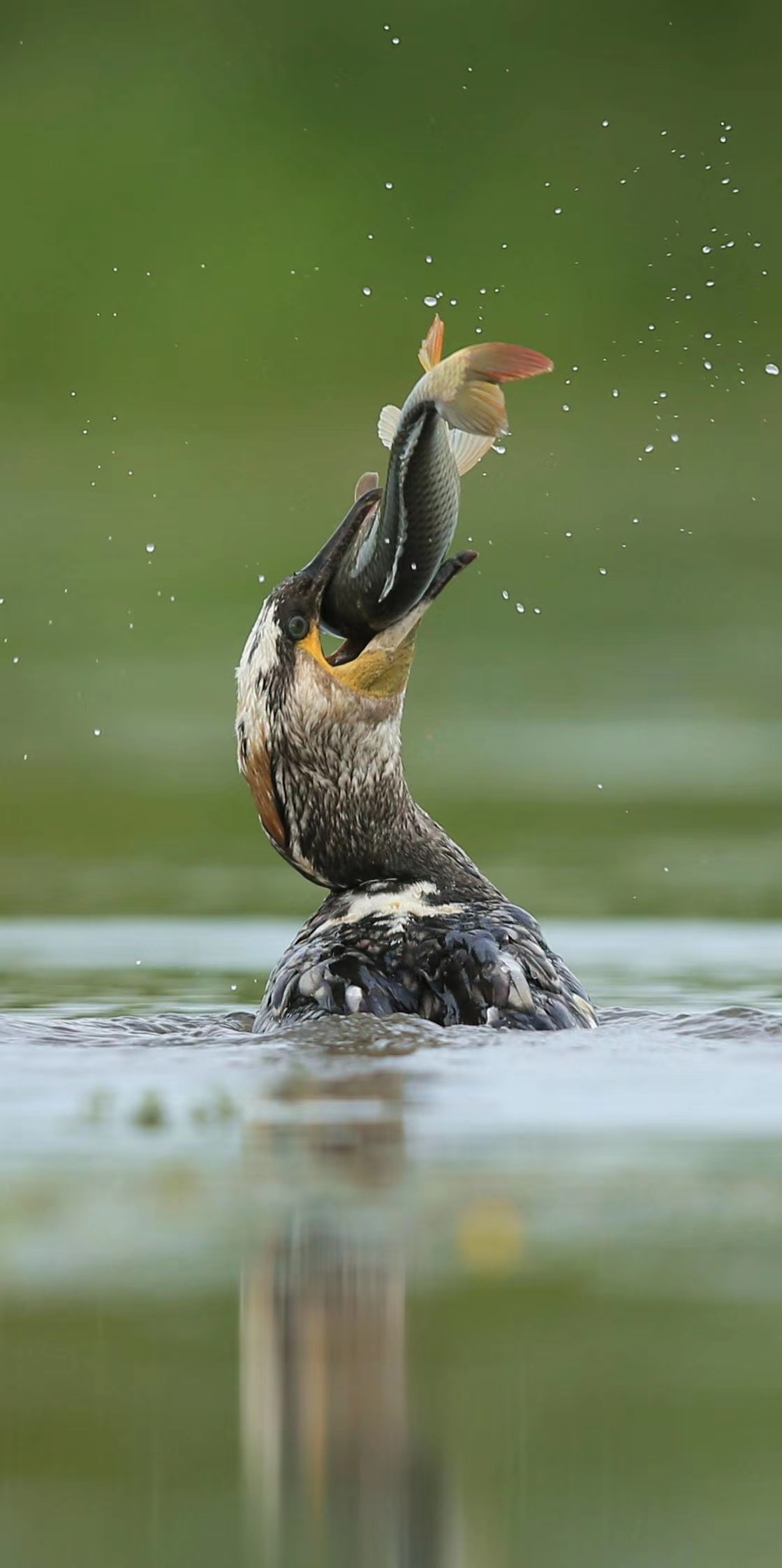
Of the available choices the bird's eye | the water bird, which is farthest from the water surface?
the bird's eye

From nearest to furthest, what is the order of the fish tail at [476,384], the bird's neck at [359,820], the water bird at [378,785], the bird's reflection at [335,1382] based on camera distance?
the bird's reflection at [335,1382]
the fish tail at [476,384]
the water bird at [378,785]
the bird's neck at [359,820]

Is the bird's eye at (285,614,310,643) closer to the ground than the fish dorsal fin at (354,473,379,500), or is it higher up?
closer to the ground

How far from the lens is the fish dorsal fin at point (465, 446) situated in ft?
18.6

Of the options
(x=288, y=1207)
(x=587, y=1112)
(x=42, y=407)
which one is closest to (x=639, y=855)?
(x=587, y=1112)

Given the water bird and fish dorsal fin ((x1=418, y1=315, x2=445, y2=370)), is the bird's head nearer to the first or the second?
the water bird

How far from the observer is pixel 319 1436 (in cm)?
265

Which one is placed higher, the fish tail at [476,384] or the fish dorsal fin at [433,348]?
the fish dorsal fin at [433,348]

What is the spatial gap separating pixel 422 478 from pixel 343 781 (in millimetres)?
774

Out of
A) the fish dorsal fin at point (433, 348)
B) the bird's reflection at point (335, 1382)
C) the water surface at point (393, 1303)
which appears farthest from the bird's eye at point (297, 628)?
the bird's reflection at point (335, 1382)

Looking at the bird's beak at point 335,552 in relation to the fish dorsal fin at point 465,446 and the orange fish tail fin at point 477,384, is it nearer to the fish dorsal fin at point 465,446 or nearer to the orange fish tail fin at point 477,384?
the fish dorsal fin at point 465,446

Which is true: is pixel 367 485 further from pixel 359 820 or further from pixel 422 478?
pixel 359 820

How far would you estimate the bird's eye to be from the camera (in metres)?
5.74

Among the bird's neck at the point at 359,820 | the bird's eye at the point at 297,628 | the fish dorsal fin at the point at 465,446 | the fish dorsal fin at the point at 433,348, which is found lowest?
the bird's neck at the point at 359,820

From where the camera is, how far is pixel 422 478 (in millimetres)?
5348
